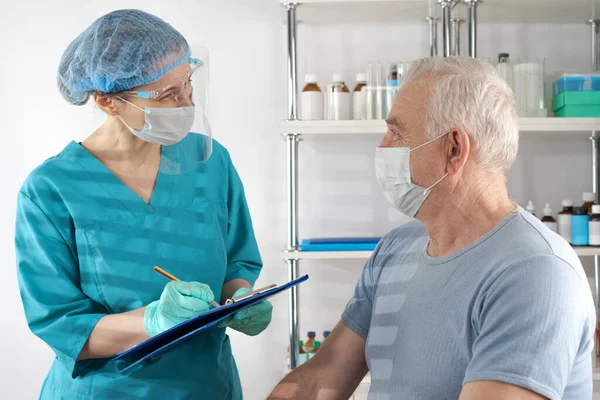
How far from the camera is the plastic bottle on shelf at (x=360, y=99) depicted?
203 centimetres

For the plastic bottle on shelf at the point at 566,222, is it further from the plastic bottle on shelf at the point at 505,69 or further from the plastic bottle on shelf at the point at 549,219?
the plastic bottle on shelf at the point at 505,69

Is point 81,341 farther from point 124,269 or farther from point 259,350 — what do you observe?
point 259,350

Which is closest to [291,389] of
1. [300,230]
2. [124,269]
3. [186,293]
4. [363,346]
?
[363,346]

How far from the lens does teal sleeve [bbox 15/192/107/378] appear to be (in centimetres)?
125

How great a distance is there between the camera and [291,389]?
1255mm

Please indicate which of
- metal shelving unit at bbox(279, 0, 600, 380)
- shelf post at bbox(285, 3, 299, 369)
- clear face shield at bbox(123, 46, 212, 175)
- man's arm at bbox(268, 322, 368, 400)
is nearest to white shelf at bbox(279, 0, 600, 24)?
metal shelving unit at bbox(279, 0, 600, 380)

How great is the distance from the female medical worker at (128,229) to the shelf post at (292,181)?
2.10 feet

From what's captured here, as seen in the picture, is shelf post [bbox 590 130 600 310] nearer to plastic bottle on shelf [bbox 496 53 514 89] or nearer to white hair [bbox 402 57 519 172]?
plastic bottle on shelf [bbox 496 53 514 89]

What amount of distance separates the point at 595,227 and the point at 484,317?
3.93ft

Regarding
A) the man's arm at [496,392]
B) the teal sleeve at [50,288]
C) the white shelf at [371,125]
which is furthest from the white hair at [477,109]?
the white shelf at [371,125]

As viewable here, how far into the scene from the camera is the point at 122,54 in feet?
4.17

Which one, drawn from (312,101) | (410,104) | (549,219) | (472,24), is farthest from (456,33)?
(410,104)

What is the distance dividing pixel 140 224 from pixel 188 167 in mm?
146

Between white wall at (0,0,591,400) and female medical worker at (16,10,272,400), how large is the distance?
2.82 feet
